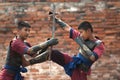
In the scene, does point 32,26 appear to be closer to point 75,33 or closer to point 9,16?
point 9,16

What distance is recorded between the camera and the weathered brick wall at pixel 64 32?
9188mm

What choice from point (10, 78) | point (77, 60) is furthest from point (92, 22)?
point (10, 78)

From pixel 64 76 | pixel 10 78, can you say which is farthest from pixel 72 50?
pixel 10 78

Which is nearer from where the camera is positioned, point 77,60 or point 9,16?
point 77,60

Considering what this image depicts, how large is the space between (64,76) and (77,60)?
175 cm

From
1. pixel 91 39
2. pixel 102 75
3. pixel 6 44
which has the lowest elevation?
pixel 102 75

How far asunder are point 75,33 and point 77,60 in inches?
17.0

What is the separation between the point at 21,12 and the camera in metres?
9.34

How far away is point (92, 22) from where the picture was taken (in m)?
9.21

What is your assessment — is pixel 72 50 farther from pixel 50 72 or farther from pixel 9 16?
pixel 9 16

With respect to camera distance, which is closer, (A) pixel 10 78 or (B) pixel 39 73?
(A) pixel 10 78

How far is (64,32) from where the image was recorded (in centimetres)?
923

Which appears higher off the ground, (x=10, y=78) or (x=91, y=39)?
(x=91, y=39)

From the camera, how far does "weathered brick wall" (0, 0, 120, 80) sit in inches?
362
